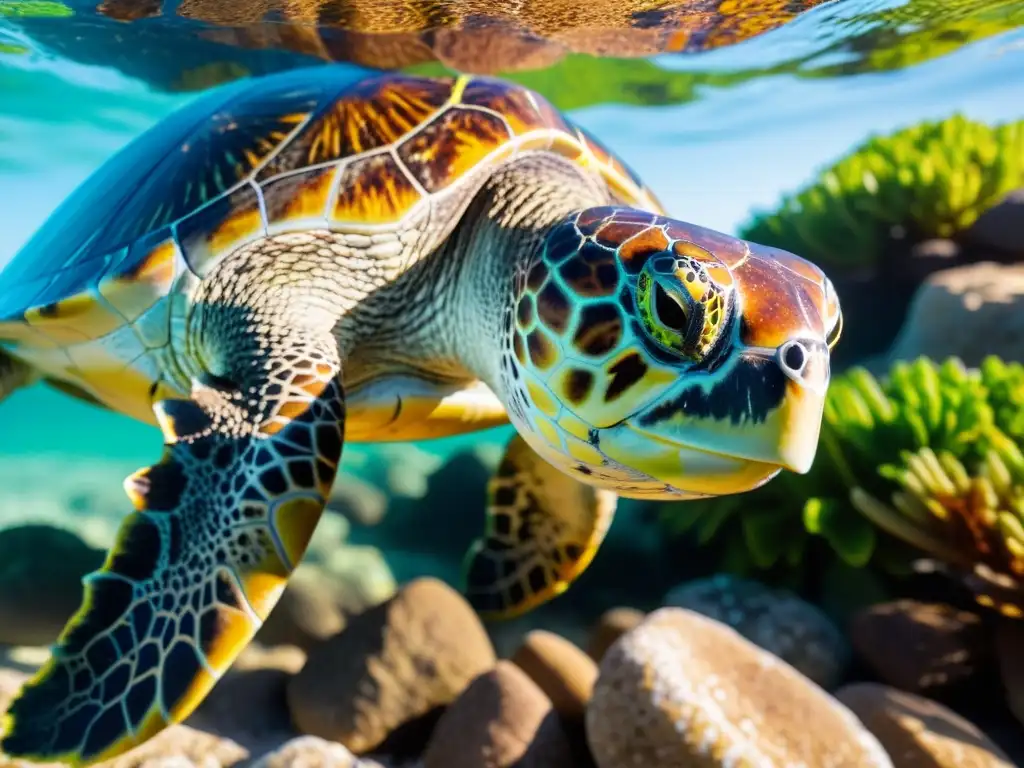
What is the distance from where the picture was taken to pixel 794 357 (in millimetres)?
940

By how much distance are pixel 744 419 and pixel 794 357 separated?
12 cm

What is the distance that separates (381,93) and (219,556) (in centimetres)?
134

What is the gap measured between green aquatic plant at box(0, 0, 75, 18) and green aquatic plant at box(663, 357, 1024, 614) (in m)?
4.17

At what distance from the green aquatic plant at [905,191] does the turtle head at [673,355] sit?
4031 mm

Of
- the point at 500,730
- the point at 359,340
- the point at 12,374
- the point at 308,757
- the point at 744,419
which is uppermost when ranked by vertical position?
the point at 744,419

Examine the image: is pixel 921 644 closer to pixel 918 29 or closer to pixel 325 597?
pixel 325 597

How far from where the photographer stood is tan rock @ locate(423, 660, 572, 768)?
5.74 feet

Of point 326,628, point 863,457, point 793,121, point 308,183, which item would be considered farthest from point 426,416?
point 793,121

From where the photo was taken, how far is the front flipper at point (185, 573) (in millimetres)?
1148

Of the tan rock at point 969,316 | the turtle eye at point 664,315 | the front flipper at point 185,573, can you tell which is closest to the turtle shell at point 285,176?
the front flipper at point 185,573

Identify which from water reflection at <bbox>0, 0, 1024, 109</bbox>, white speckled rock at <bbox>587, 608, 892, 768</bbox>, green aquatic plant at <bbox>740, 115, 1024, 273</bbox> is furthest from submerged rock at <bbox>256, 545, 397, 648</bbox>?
green aquatic plant at <bbox>740, 115, 1024, 273</bbox>

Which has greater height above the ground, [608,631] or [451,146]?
[451,146]

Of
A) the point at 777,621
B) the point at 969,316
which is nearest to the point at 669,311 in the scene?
the point at 777,621

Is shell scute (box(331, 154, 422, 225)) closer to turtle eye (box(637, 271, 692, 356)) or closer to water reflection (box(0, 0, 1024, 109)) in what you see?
turtle eye (box(637, 271, 692, 356))
